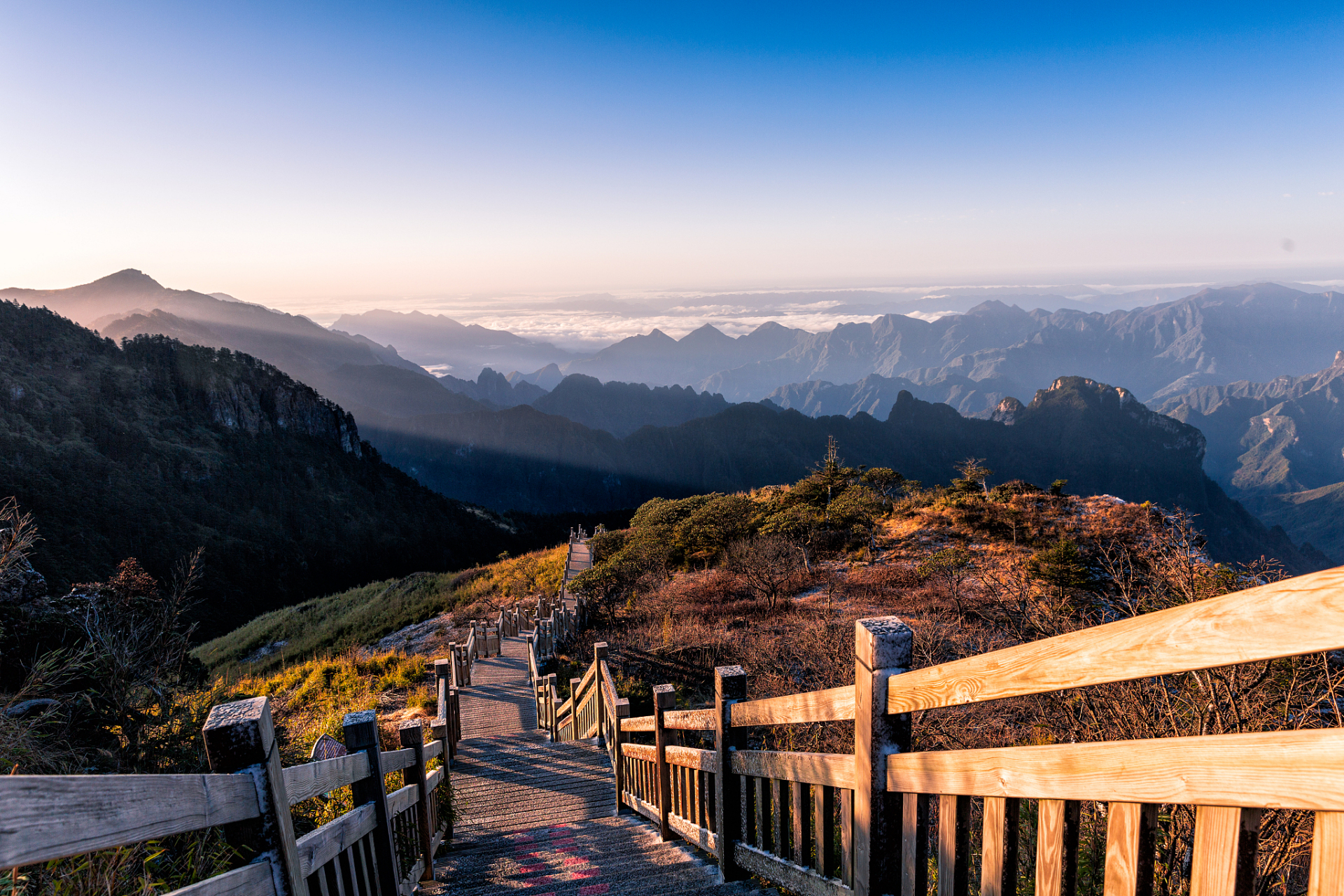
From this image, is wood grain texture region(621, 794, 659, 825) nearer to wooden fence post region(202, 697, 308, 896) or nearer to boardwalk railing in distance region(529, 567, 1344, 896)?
boardwalk railing in distance region(529, 567, 1344, 896)

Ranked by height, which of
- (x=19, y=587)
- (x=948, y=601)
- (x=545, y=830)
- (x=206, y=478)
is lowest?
(x=206, y=478)

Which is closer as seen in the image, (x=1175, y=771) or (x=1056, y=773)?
(x=1175, y=771)

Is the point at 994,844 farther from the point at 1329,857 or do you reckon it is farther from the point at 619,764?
the point at 619,764

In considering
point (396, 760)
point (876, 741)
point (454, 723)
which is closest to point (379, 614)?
point (454, 723)

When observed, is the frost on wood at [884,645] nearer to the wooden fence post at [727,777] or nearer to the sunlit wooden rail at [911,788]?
the sunlit wooden rail at [911,788]

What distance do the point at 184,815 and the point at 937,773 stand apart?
2066 mm

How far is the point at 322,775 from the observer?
7.89ft

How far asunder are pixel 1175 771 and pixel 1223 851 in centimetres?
15

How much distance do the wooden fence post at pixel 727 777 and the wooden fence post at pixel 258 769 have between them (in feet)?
7.17

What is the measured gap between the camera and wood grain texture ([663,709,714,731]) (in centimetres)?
385

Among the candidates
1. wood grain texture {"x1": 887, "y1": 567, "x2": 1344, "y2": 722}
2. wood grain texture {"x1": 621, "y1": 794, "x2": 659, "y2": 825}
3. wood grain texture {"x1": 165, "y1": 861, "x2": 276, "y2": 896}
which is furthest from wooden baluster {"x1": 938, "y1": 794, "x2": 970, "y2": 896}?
wood grain texture {"x1": 621, "y1": 794, "x2": 659, "y2": 825}

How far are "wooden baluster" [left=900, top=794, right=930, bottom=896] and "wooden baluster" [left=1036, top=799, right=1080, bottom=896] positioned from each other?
0.41 m

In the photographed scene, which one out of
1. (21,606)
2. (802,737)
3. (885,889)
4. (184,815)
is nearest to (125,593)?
(21,606)

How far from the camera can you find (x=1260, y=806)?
3.85ft
